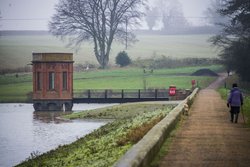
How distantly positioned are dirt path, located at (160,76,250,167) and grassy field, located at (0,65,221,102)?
50490 millimetres

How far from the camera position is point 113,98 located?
6588cm

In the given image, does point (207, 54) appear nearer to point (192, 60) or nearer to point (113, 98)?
point (192, 60)

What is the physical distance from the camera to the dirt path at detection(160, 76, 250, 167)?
1326 cm

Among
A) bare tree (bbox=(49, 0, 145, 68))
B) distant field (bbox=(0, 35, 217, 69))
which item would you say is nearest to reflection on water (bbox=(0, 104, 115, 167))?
bare tree (bbox=(49, 0, 145, 68))

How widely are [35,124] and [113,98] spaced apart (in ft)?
79.5

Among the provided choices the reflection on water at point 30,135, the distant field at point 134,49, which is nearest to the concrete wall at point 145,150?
the reflection on water at point 30,135

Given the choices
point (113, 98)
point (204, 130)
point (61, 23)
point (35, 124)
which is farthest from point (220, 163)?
point (61, 23)

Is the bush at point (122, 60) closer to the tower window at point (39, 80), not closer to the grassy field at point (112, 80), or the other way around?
the grassy field at point (112, 80)

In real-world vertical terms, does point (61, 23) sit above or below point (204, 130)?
above

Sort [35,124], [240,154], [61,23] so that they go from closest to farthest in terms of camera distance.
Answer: [240,154] < [35,124] < [61,23]

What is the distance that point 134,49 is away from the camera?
128 m

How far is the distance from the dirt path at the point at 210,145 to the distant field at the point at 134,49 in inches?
2915

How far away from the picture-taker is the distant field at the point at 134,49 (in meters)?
105

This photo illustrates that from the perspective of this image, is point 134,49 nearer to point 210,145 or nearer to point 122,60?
point 122,60
